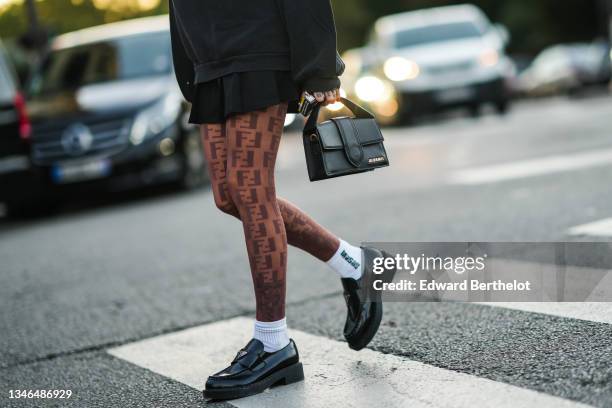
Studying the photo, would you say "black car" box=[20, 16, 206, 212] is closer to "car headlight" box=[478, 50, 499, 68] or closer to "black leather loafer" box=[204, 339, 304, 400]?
"black leather loafer" box=[204, 339, 304, 400]

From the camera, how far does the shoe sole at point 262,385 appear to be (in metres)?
3.23

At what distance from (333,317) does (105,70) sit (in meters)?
7.03

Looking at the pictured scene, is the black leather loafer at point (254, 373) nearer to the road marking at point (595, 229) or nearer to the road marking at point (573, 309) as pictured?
the road marking at point (573, 309)

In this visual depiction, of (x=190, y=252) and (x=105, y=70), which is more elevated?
(x=105, y=70)

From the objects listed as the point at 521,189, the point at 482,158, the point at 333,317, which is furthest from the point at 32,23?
the point at 333,317

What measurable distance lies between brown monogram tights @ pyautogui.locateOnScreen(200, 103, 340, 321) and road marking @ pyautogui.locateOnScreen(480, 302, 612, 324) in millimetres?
1076

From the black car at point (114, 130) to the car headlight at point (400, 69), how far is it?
6593mm

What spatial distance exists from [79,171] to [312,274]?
486 cm

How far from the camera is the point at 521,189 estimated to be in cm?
757

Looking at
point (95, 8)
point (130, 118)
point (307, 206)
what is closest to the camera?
point (307, 206)

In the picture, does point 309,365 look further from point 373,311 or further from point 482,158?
point 482,158

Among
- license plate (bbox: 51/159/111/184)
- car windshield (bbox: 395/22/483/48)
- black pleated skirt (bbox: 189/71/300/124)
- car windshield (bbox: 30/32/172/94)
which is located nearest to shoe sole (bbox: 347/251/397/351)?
black pleated skirt (bbox: 189/71/300/124)

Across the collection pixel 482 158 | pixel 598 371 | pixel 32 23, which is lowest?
pixel 482 158

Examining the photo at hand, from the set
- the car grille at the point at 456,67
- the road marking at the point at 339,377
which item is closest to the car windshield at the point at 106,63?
the car grille at the point at 456,67
